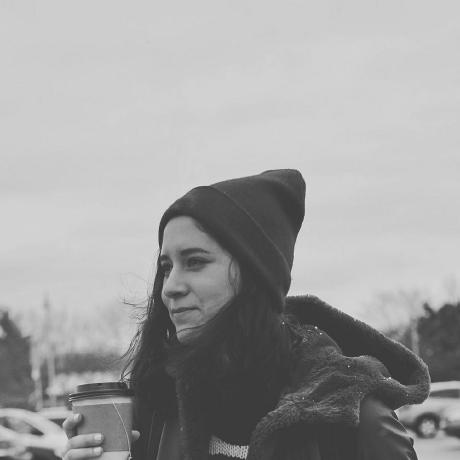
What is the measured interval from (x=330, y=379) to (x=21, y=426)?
15533 mm

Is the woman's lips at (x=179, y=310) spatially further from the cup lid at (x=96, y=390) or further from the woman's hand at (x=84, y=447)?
the woman's hand at (x=84, y=447)

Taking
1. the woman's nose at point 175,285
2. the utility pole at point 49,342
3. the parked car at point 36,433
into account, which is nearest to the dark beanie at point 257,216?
the woman's nose at point 175,285

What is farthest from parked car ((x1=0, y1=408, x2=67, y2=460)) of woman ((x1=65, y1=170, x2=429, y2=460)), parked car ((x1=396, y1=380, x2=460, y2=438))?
woman ((x1=65, y1=170, x2=429, y2=460))

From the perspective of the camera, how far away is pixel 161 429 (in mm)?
2416

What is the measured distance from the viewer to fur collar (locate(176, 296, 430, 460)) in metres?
2.04

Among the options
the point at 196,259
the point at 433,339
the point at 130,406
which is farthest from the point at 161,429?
the point at 433,339

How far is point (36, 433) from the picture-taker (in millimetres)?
16438

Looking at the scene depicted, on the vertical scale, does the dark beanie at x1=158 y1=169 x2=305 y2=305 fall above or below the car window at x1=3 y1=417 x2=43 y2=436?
above

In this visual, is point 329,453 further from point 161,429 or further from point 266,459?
point 161,429

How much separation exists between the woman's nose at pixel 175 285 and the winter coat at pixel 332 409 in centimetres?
24

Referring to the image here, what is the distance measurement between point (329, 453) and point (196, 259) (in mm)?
580

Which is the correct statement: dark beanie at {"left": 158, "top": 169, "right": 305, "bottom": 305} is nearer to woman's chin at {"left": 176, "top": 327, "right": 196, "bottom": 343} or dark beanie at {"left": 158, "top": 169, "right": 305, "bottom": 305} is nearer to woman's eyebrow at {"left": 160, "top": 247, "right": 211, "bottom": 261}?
woman's eyebrow at {"left": 160, "top": 247, "right": 211, "bottom": 261}

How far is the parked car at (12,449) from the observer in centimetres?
1545

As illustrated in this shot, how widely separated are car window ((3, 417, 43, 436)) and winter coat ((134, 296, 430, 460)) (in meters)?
14.8
